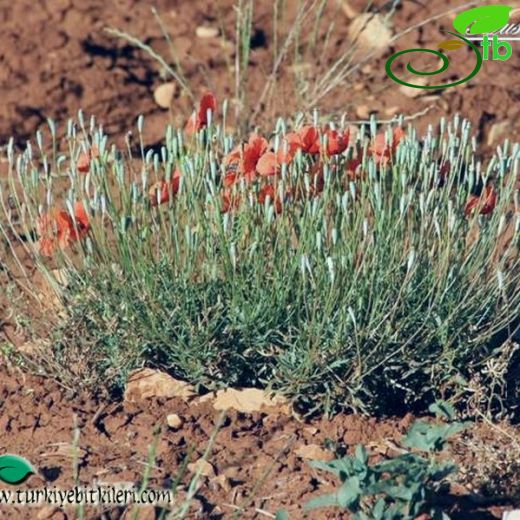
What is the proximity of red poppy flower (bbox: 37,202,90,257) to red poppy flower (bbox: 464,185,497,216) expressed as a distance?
1.24m

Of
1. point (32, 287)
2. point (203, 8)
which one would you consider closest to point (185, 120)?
point (203, 8)

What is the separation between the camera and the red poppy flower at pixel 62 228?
384 cm

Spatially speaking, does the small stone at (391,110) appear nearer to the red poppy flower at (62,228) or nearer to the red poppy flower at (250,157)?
the red poppy flower at (250,157)

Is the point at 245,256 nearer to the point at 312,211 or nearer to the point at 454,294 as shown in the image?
the point at 312,211

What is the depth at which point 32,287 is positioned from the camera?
423cm

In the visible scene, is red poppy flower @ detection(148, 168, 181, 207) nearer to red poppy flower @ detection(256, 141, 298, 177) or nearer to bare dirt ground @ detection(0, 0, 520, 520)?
red poppy flower @ detection(256, 141, 298, 177)

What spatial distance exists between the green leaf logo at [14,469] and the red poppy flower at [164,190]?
0.89 m

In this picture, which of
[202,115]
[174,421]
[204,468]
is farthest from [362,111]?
[204,468]

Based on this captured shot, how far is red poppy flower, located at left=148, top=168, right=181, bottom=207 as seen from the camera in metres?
3.77

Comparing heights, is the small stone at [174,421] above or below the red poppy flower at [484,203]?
below

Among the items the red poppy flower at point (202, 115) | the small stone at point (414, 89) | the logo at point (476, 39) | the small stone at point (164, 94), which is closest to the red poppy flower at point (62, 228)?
the red poppy flower at point (202, 115)

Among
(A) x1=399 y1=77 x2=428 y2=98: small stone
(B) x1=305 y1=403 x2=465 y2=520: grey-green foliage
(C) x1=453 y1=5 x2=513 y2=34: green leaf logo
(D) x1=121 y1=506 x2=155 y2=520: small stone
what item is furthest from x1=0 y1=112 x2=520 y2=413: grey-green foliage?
(C) x1=453 y1=5 x2=513 y2=34: green leaf logo

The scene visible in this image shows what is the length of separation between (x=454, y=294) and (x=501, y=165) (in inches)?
17.1

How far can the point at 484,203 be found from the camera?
3.89m
